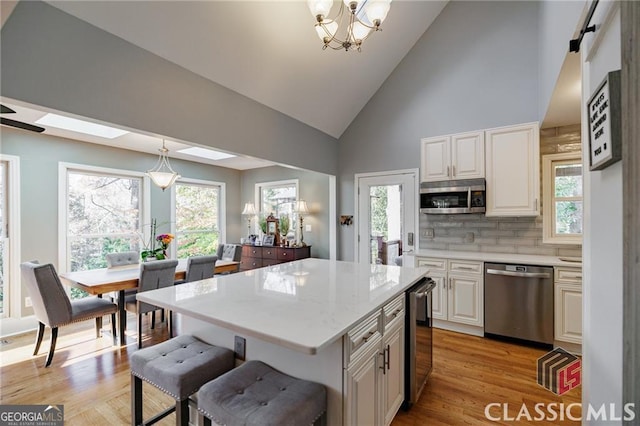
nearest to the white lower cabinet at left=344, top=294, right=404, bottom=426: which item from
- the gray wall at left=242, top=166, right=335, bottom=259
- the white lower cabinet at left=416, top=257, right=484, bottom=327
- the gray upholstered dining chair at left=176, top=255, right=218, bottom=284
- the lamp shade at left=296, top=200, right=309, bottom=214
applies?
the white lower cabinet at left=416, top=257, right=484, bottom=327

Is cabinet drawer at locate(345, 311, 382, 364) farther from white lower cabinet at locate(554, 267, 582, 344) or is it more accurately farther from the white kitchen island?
white lower cabinet at locate(554, 267, 582, 344)

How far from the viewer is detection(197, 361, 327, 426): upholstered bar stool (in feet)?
3.67

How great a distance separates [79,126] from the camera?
11.7 ft

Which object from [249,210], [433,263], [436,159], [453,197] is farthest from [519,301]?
[249,210]

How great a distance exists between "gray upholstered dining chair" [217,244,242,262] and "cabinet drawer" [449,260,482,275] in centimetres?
307

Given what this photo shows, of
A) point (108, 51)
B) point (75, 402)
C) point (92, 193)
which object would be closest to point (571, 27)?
point (108, 51)

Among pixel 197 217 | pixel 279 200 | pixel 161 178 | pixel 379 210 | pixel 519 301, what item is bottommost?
pixel 519 301

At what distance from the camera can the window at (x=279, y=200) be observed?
586 cm

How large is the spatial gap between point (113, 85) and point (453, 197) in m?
3.69

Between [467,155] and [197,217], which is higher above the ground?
[467,155]

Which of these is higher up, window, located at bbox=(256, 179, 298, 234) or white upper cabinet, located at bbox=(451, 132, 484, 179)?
white upper cabinet, located at bbox=(451, 132, 484, 179)

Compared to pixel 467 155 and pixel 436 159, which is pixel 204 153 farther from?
pixel 467 155

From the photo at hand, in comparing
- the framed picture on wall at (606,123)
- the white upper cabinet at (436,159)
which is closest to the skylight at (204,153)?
the white upper cabinet at (436,159)

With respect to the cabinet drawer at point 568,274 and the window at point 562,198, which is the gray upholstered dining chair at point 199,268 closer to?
the cabinet drawer at point 568,274
